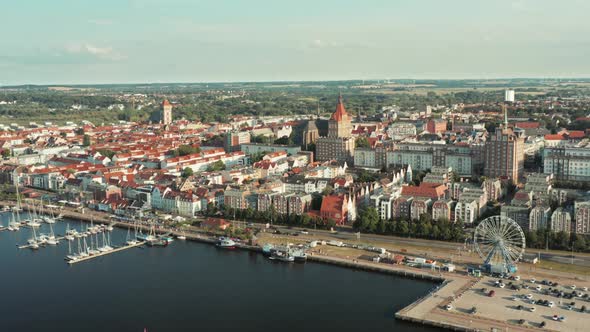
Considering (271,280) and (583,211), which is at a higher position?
(583,211)

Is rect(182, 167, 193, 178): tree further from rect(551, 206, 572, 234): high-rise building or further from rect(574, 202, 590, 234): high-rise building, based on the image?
rect(574, 202, 590, 234): high-rise building

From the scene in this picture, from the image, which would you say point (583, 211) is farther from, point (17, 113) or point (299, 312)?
point (17, 113)

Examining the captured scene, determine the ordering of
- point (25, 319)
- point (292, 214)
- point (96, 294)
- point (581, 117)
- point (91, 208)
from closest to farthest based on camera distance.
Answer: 1. point (25, 319)
2. point (96, 294)
3. point (292, 214)
4. point (91, 208)
5. point (581, 117)

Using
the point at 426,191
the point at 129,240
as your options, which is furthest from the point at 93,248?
the point at 426,191

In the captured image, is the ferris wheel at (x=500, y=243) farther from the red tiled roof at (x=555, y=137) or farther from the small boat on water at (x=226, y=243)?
the red tiled roof at (x=555, y=137)

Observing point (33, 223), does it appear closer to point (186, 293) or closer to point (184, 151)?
point (186, 293)

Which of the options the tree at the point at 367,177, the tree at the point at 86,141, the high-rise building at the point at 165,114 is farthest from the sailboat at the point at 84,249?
the high-rise building at the point at 165,114

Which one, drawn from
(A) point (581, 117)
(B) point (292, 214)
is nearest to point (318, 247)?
(B) point (292, 214)
